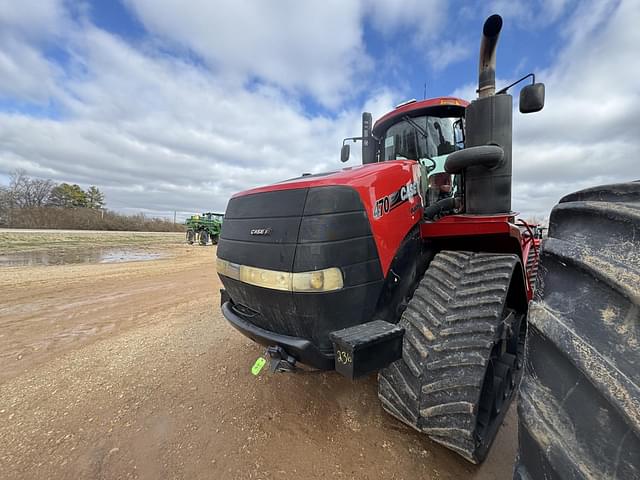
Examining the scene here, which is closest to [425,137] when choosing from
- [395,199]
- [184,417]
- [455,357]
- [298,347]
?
[395,199]

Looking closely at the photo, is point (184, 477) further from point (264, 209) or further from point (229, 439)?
point (264, 209)

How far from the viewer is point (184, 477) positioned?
5.30 feet

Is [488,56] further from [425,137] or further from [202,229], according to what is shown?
[202,229]

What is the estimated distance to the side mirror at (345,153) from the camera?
11.6 feet

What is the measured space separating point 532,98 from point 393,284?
1495 mm

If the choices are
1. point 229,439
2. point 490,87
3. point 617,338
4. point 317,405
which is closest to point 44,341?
point 229,439

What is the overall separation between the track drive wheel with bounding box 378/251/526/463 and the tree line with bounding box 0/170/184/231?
43.4 meters

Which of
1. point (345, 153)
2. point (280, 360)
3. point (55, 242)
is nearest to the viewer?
point (280, 360)

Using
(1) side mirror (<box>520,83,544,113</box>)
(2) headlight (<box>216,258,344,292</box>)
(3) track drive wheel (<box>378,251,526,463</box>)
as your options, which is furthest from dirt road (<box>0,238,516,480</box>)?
(1) side mirror (<box>520,83,544,113</box>)

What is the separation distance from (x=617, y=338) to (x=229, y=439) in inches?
78.1

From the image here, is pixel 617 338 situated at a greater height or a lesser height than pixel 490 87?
lesser

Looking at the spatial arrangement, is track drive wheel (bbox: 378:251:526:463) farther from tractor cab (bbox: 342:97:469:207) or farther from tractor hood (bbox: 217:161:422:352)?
tractor cab (bbox: 342:97:469:207)

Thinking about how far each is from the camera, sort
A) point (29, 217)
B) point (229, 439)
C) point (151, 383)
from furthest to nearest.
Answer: point (29, 217)
point (151, 383)
point (229, 439)

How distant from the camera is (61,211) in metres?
38.3
